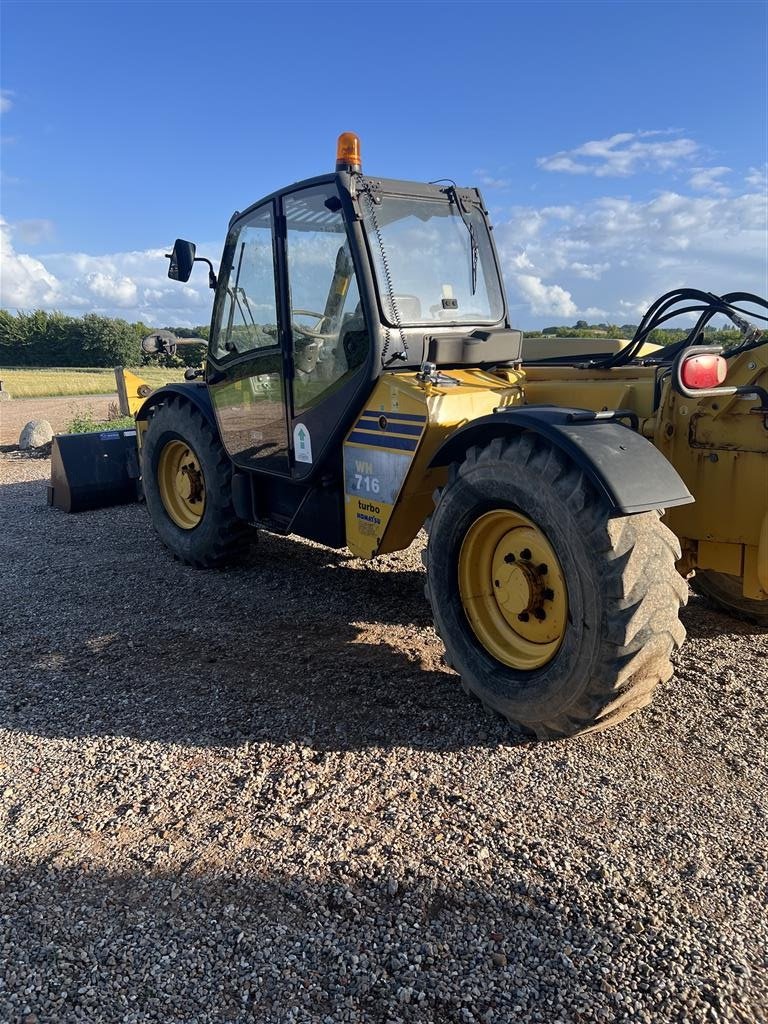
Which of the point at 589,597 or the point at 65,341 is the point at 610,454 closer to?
the point at 589,597

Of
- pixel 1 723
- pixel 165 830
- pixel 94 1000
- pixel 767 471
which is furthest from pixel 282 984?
pixel 767 471

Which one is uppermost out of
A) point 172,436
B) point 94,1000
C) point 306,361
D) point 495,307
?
point 495,307

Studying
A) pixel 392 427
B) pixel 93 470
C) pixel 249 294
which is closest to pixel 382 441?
pixel 392 427

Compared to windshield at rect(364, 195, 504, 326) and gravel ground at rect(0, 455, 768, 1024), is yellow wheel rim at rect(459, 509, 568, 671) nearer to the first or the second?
gravel ground at rect(0, 455, 768, 1024)

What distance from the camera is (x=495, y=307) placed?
4762mm

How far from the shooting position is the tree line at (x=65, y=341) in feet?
179

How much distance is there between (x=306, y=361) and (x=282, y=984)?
331 centimetres

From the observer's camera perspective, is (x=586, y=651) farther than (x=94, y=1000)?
Yes

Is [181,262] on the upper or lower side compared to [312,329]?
upper

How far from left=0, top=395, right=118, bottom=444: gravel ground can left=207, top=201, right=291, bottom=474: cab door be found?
32.4ft

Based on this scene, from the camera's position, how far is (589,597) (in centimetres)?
292

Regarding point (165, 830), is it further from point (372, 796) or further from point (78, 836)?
point (372, 796)

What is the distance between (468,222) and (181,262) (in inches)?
78.6

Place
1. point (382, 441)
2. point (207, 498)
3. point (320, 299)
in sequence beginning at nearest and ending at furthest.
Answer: point (382, 441)
point (320, 299)
point (207, 498)
